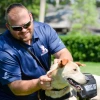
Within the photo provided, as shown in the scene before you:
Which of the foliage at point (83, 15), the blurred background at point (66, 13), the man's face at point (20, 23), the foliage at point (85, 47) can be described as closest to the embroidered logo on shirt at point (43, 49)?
the man's face at point (20, 23)

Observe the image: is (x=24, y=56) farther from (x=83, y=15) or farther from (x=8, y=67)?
(x=83, y=15)

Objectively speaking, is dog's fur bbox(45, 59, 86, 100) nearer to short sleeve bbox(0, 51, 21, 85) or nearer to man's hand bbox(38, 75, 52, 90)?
man's hand bbox(38, 75, 52, 90)

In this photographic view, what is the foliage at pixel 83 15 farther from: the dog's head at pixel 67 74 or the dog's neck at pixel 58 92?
the dog's head at pixel 67 74

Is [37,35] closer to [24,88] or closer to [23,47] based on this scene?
[23,47]

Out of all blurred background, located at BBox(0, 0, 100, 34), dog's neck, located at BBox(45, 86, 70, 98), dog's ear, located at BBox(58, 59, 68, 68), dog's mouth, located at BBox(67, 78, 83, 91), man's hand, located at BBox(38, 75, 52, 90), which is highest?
dog's ear, located at BBox(58, 59, 68, 68)

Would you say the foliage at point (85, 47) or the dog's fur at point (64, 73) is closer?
the dog's fur at point (64, 73)

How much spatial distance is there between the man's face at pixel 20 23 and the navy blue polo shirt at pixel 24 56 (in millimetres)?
144

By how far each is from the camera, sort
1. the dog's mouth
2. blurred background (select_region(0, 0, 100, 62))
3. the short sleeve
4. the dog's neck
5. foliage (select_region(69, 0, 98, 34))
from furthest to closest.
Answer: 1. foliage (select_region(69, 0, 98, 34))
2. blurred background (select_region(0, 0, 100, 62))
3. the dog's neck
4. the short sleeve
5. the dog's mouth

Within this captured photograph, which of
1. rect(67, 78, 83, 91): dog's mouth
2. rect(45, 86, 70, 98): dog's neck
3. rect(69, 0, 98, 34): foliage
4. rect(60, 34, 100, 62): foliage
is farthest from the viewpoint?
rect(69, 0, 98, 34): foliage

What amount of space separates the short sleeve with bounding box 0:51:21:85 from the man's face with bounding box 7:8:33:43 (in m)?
0.27

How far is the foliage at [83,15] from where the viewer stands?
3166cm

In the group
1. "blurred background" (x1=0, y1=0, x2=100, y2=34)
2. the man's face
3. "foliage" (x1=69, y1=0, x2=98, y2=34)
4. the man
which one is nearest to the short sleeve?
the man

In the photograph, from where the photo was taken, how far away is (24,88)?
13.5ft

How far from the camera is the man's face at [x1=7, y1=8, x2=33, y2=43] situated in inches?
163
